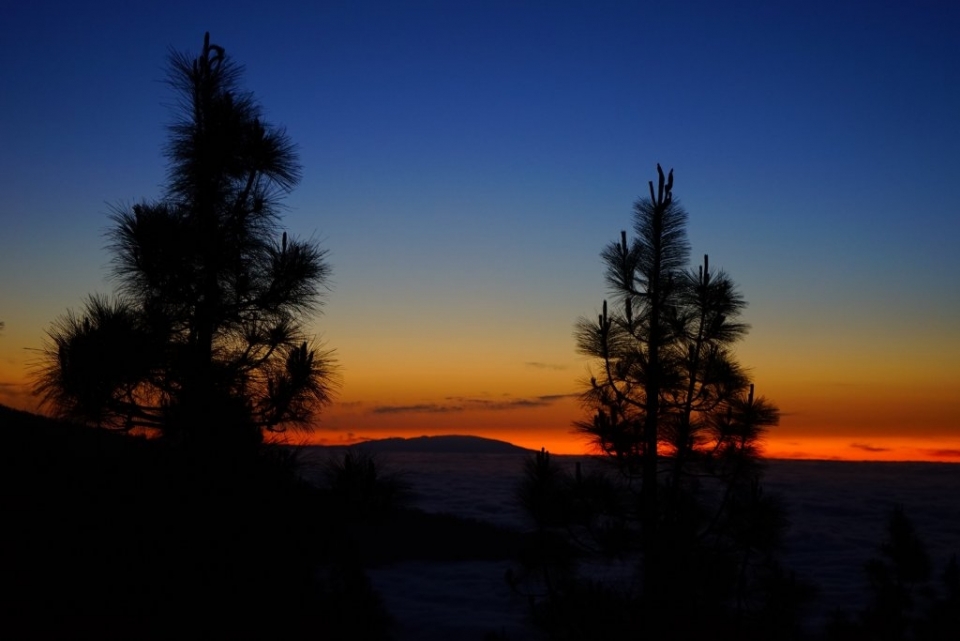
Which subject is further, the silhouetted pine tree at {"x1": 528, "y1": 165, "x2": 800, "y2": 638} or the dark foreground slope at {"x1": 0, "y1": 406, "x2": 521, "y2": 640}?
the silhouetted pine tree at {"x1": 528, "y1": 165, "x2": 800, "y2": 638}

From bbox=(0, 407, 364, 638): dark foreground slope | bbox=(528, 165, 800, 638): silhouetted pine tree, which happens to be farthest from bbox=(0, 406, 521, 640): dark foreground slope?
bbox=(528, 165, 800, 638): silhouetted pine tree

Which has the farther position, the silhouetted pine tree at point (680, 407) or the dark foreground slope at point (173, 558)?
the silhouetted pine tree at point (680, 407)

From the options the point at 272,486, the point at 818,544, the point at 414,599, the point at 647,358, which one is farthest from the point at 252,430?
the point at 818,544

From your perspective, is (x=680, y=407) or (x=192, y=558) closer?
(x=192, y=558)

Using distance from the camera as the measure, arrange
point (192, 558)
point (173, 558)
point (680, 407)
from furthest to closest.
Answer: point (680, 407) < point (173, 558) < point (192, 558)

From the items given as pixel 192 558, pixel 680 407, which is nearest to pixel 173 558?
pixel 192 558

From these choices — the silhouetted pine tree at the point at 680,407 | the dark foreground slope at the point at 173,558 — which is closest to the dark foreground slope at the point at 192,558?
the dark foreground slope at the point at 173,558

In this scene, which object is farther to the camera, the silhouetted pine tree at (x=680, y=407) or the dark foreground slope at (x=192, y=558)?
the silhouetted pine tree at (x=680, y=407)

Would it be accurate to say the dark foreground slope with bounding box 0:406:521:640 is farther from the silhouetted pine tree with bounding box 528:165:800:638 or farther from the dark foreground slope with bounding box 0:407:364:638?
the silhouetted pine tree with bounding box 528:165:800:638

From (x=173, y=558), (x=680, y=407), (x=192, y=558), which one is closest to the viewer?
(x=192, y=558)

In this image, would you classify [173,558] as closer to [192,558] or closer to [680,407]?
[192,558]

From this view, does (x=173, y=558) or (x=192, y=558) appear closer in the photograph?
(x=192, y=558)

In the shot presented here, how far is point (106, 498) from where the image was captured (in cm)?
721

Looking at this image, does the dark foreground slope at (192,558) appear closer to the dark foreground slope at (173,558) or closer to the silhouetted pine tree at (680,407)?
the dark foreground slope at (173,558)
